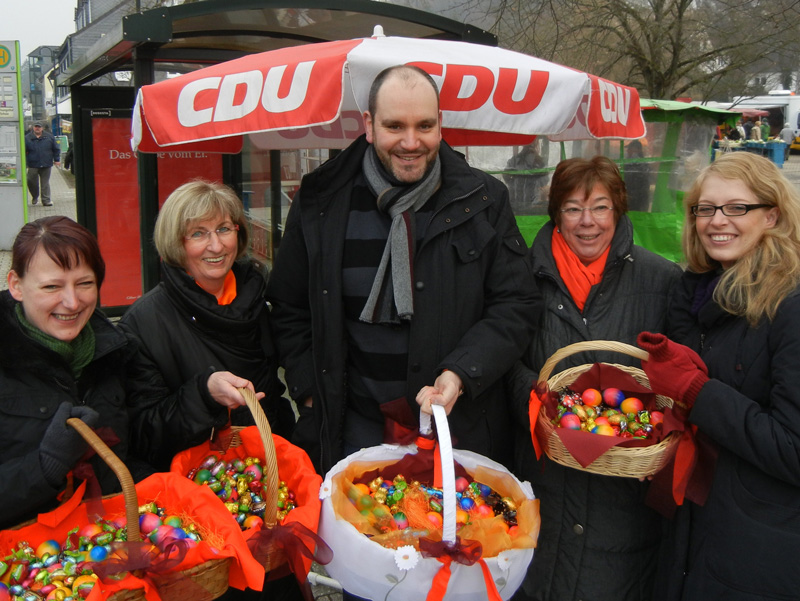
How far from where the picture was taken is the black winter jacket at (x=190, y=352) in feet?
7.13

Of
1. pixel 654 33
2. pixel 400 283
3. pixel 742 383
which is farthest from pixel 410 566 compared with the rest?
pixel 654 33

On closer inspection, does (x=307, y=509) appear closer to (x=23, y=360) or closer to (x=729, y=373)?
(x=23, y=360)

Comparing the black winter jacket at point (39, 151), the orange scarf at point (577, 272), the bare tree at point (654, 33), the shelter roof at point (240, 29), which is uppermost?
the bare tree at point (654, 33)

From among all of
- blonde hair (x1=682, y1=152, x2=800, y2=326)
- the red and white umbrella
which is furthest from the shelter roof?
blonde hair (x1=682, y1=152, x2=800, y2=326)

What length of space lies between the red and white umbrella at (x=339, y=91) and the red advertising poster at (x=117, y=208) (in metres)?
3.59

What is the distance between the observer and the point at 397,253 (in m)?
2.19

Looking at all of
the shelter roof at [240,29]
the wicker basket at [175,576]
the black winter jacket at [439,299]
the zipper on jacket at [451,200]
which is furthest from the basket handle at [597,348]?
the shelter roof at [240,29]

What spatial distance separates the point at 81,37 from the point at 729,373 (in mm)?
6667

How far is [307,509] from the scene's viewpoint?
6.04 feet

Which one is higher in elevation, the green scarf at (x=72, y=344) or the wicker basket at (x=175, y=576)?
the green scarf at (x=72, y=344)

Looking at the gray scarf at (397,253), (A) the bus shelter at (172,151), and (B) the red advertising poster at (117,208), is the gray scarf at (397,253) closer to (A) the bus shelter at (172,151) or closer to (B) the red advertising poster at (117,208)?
(A) the bus shelter at (172,151)

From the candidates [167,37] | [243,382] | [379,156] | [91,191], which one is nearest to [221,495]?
[243,382]

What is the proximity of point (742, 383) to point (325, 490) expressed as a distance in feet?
4.11

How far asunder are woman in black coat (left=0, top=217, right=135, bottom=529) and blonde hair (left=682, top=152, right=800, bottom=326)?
1.84 metres
